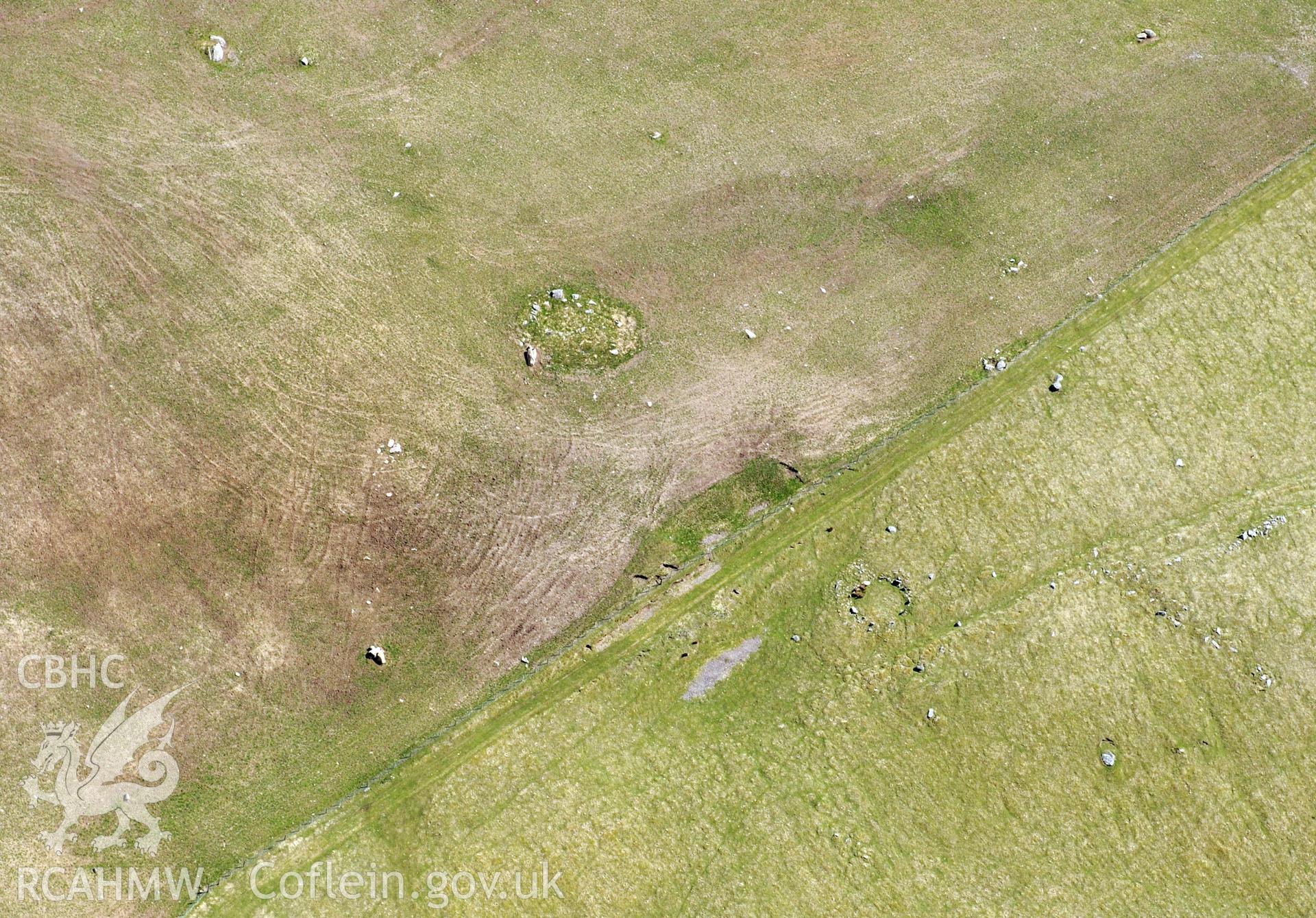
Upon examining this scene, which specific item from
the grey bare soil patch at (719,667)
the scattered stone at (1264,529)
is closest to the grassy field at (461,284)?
the grey bare soil patch at (719,667)

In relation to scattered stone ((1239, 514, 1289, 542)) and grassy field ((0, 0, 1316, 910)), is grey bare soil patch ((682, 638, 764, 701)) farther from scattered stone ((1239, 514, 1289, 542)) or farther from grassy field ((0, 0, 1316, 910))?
scattered stone ((1239, 514, 1289, 542))

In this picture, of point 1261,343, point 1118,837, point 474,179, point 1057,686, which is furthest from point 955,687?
point 474,179

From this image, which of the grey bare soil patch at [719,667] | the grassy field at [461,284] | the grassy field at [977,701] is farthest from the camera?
the grey bare soil patch at [719,667]

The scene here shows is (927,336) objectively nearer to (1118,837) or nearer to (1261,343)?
(1261,343)

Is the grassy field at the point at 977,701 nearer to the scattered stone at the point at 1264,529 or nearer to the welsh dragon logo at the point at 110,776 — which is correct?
the scattered stone at the point at 1264,529

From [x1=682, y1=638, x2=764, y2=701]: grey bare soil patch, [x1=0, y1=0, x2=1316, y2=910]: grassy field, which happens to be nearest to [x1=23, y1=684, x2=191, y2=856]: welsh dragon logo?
[x1=0, y1=0, x2=1316, y2=910]: grassy field

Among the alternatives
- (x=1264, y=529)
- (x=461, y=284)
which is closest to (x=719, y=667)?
(x=461, y=284)
